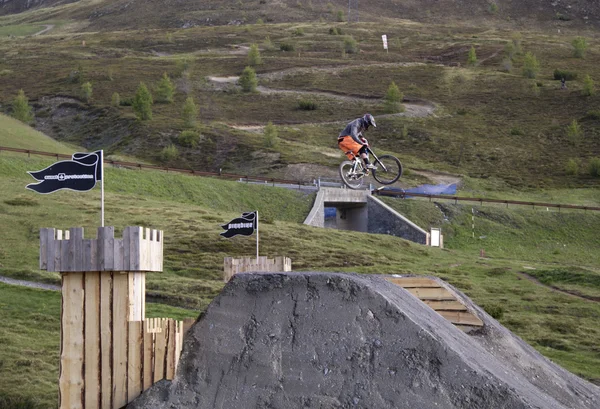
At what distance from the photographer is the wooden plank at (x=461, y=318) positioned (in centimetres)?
1945

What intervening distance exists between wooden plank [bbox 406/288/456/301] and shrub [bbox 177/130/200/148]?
3111 inches

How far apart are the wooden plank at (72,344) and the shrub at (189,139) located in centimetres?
8302

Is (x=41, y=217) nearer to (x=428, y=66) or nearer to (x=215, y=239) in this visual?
(x=215, y=239)

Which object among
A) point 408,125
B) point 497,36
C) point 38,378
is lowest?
point 38,378

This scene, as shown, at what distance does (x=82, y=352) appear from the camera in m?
14.8

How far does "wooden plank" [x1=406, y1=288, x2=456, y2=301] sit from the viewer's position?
19.6 metres

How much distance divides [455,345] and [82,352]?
18.0 feet

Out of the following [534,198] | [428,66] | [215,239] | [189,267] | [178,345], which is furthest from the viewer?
[428,66]

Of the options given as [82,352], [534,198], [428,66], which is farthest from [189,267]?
[428,66]

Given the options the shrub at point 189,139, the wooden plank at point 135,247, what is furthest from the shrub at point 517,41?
the wooden plank at point 135,247

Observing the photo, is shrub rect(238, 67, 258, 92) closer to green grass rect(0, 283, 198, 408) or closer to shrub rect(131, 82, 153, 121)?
shrub rect(131, 82, 153, 121)

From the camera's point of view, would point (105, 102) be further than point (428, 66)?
No

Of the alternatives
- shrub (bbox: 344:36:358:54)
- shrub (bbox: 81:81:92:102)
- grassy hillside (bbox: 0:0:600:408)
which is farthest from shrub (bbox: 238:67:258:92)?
shrub (bbox: 344:36:358:54)

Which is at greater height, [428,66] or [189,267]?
[428,66]
